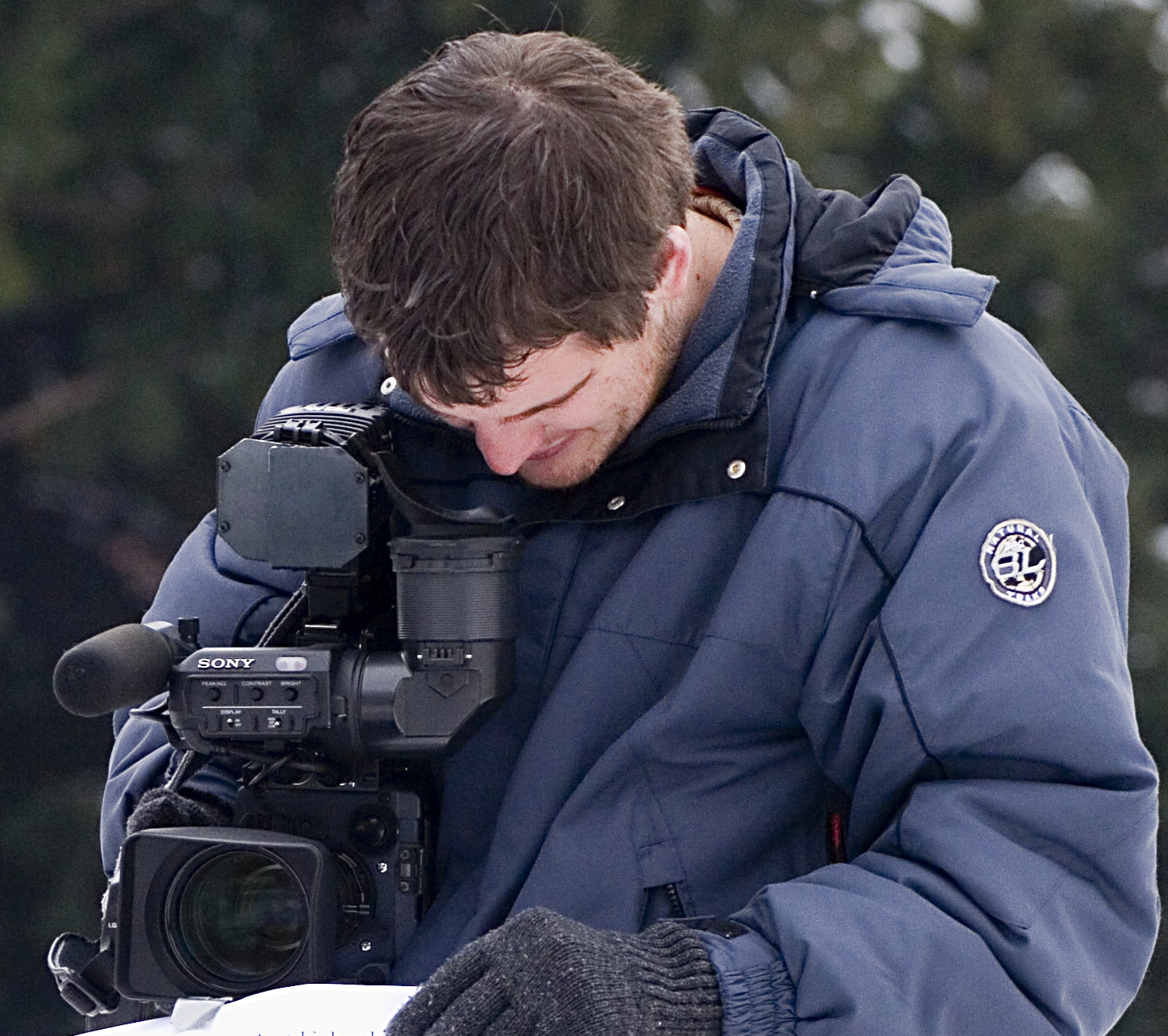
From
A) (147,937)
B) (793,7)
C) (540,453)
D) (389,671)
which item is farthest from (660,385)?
(793,7)

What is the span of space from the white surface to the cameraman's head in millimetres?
405

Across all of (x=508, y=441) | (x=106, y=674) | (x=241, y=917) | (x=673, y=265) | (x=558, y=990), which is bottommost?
(x=241, y=917)

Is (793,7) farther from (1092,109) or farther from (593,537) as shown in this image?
(593,537)

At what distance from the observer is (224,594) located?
1526 millimetres

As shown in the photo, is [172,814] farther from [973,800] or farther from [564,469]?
[973,800]

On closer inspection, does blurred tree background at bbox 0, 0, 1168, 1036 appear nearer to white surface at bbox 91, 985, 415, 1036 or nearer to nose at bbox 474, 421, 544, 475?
nose at bbox 474, 421, 544, 475

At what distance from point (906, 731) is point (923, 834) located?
0.07 meters

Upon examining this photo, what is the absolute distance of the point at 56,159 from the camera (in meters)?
3.14

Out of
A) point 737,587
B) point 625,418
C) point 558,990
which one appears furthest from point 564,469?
point 558,990

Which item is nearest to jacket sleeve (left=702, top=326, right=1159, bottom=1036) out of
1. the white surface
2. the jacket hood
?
the jacket hood

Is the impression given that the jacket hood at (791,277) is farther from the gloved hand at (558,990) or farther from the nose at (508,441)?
the gloved hand at (558,990)

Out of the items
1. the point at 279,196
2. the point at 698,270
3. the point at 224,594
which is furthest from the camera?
the point at 279,196

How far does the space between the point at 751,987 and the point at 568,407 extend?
0.45 metres

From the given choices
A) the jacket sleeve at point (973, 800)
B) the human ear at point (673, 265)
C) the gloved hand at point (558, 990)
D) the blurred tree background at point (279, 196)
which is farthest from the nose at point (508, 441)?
the blurred tree background at point (279, 196)
